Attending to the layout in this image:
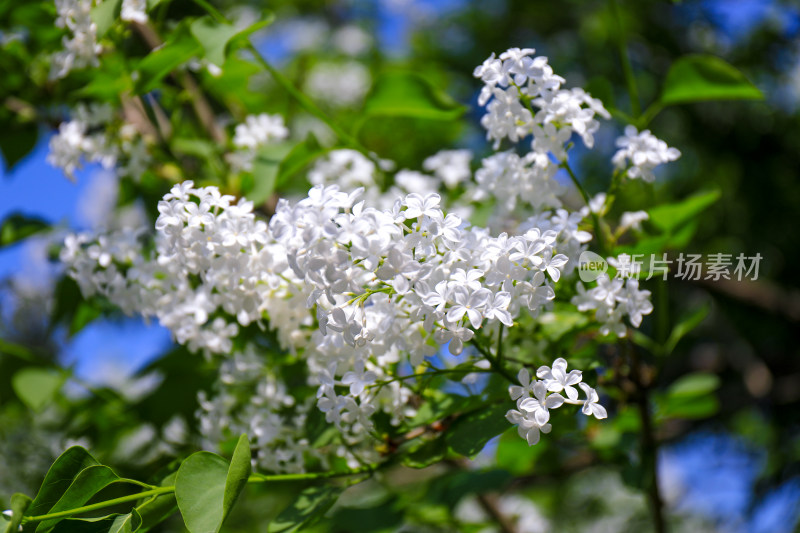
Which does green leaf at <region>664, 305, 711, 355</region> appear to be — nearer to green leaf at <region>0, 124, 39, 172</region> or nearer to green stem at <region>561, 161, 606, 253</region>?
green stem at <region>561, 161, 606, 253</region>

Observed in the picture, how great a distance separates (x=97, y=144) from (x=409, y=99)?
1.50 feet

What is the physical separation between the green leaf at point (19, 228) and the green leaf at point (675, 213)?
3.10 feet

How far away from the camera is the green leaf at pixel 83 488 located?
579 mm

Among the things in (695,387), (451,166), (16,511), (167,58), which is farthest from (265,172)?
(695,387)

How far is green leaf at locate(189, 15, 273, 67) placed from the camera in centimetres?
77

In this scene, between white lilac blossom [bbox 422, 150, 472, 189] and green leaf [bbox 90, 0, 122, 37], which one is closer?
green leaf [bbox 90, 0, 122, 37]

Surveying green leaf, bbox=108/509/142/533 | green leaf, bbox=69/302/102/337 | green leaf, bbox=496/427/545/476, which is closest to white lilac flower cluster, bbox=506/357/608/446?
green leaf, bbox=108/509/142/533

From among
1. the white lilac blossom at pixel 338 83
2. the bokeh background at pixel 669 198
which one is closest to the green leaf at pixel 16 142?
the bokeh background at pixel 669 198

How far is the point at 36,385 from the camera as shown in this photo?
1.09m

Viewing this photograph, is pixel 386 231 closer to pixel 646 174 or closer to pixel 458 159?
pixel 646 174

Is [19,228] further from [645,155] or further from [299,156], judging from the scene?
[645,155]

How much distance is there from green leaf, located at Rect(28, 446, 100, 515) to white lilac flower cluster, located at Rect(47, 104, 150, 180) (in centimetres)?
51

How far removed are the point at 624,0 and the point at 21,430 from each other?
2522 millimetres

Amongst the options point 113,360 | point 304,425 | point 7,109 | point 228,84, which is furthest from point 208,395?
point 113,360
